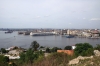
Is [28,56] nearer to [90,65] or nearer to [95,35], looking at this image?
[90,65]

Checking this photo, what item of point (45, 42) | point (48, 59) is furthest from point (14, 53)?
point (45, 42)

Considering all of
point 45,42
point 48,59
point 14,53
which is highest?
point 48,59

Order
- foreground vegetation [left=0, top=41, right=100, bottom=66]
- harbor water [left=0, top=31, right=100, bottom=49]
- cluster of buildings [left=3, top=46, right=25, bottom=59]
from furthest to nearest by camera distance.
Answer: harbor water [left=0, top=31, right=100, bottom=49] < cluster of buildings [left=3, top=46, right=25, bottom=59] < foreground vegetation [left=0, top=41, right=100, bottom=66]

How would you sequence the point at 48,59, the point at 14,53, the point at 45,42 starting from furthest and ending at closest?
1. the point at 45,42
2. the point at 14,53
3. the point at 48,59

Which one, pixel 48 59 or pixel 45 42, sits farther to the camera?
pixel 45 42

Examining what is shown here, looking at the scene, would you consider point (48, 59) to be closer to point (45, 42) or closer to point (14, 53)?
point (14, 53)

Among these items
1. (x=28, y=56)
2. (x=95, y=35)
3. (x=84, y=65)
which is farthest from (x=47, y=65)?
(x=95, y=35)

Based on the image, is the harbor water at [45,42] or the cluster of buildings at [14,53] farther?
the harbor water at [45,42]

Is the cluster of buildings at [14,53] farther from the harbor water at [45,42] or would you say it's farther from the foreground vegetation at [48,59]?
the harbor water at [45,42]

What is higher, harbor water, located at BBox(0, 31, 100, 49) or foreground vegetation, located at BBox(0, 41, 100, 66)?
foreground vegetation, located at BBox(0, 41, 100, 66)

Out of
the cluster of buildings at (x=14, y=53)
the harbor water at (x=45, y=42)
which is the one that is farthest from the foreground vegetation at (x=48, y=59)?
the harbor water at (x=45, y=42)

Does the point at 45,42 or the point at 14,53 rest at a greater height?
the point at 14,53

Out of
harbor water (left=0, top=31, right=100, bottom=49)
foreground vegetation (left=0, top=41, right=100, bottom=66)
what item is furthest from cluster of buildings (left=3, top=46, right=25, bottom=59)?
harbor water (left=0, top=31, right=100, bottom=49)

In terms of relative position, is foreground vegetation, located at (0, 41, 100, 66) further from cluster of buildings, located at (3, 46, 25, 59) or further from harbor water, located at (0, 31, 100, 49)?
harbor water, located at (0, 31, 100, 49)
